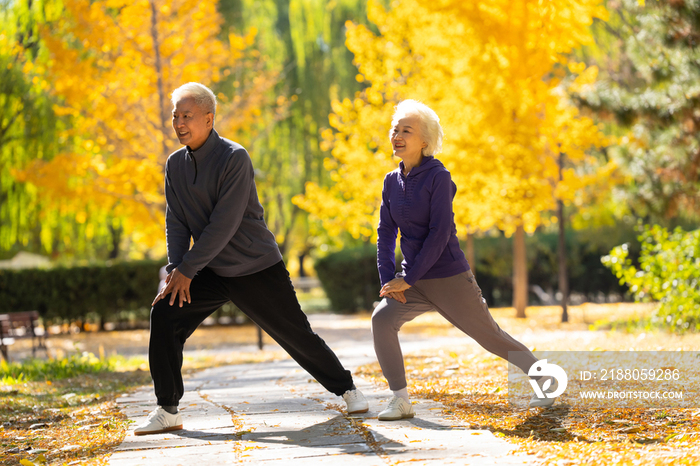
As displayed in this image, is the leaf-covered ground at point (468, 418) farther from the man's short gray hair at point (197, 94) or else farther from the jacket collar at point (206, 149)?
the man's short gray hair at point (197, 94)

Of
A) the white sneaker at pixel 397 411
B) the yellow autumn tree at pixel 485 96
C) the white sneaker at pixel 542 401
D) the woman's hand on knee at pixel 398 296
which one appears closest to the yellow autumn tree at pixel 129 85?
the yellow autumn tree at pixel 485 96

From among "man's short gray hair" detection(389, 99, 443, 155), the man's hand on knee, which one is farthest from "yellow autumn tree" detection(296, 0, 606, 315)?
the man's hand on knee

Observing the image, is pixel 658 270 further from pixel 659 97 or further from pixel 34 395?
pixel 34 395

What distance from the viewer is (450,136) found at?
37.3 feet

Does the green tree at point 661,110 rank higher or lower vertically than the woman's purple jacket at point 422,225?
higher

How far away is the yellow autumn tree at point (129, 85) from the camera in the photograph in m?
11.3

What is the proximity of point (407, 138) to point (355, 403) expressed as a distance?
4.84 ft

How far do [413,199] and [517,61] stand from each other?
28.4 feet

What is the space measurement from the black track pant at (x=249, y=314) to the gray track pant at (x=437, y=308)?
0.94 ft

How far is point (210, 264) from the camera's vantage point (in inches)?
143

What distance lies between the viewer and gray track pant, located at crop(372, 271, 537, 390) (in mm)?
3645

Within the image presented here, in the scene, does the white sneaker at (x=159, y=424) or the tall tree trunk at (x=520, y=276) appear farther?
the tall tree trunk at (x=520, y=276)

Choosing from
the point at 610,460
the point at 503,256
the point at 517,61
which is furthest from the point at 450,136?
the point at 610,460

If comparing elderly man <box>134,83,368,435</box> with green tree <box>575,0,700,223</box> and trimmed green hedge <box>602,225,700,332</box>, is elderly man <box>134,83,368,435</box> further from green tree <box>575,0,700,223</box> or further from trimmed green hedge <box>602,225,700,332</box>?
green tree <box>575,0,700,223</box>
